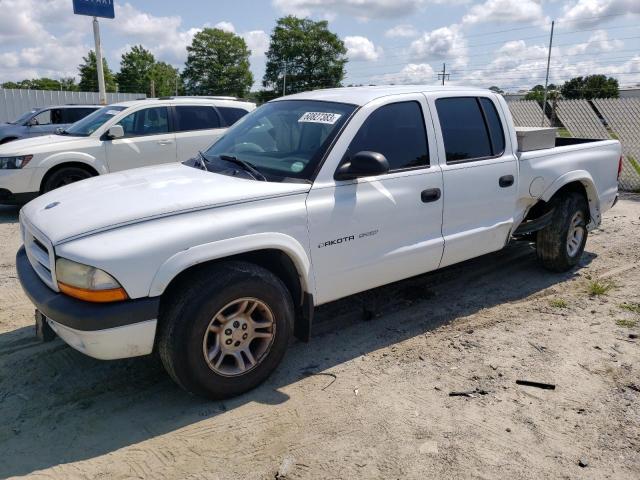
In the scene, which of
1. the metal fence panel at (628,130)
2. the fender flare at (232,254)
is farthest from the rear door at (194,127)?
the metal fence panel at (628,130)

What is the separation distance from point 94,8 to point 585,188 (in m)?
14.8

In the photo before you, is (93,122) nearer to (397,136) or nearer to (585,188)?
(397,136)

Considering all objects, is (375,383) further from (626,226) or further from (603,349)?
(626,226)

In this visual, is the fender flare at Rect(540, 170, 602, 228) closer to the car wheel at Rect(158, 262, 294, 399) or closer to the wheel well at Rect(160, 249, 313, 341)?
the wheel well at Rect(160, 249, 313, 341)

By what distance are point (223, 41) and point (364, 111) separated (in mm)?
81804

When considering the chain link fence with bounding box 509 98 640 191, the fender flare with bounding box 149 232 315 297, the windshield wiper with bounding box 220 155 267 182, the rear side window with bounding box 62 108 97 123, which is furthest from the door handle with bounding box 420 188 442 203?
the rear side window with bounding box 62 108 97 123

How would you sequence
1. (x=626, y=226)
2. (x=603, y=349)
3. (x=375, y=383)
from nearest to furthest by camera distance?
(x=375, y=383)
(x=603, y=349)
(x=626, y=226)

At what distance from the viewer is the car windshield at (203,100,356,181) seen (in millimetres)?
3672

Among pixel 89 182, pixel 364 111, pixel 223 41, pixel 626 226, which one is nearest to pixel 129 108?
pixel 89 182

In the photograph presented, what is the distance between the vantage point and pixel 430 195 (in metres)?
4.08

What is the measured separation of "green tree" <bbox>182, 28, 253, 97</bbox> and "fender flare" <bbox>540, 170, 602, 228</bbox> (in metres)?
76.5

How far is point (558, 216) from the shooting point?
5.47 meters

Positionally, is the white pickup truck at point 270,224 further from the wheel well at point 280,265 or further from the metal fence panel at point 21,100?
the metal fence panel at point 21,100

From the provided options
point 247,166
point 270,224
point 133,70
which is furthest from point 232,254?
point 133,70
